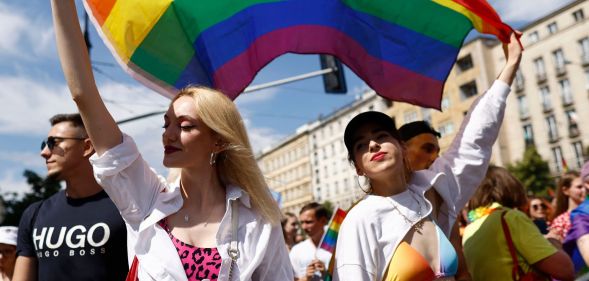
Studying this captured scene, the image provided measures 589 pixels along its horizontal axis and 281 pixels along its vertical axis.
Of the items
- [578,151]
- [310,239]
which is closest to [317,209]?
[310,239]

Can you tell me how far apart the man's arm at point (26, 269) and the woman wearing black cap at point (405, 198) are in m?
1.73

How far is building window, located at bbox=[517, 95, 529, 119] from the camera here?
41.5m

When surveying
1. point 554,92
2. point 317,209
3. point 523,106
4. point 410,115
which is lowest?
point 317,209

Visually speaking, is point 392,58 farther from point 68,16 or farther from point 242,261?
point 68,16

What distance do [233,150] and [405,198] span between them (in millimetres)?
879

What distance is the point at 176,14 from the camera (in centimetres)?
279

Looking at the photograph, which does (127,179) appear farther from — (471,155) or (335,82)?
(335,82)

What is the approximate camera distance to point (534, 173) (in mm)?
33531

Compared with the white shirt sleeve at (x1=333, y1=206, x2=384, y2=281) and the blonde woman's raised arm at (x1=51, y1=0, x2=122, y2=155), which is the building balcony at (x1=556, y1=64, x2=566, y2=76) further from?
the blonde woman's raised arm at (x1=51, y1=0, x2=122, y2=155)

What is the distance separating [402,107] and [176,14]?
45.6 m

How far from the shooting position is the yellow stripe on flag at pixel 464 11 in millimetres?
3115

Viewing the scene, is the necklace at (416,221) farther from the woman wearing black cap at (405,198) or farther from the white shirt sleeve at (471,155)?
the white shirt sleeve at (471,155)

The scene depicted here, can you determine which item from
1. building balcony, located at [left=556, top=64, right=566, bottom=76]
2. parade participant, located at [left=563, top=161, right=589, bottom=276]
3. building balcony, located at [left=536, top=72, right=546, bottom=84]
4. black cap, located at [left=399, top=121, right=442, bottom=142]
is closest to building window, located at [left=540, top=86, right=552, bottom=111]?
building balcony, located at [left=536, top=72, right=546, bottom=84]

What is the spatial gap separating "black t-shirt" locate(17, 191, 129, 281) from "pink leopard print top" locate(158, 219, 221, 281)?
0.73m
